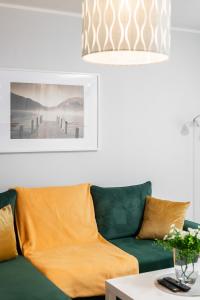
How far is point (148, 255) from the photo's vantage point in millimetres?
3381

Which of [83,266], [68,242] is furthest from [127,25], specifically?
[68,242]

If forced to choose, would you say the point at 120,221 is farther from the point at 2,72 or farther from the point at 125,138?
the point at 2,72

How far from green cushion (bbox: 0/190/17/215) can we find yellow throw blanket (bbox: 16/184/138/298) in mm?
81

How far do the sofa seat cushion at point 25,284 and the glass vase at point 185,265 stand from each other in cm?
71

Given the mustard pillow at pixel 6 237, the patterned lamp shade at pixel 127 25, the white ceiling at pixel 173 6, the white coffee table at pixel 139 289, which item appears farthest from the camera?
the white ceiling at pixel 173 6

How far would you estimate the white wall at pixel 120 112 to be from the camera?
12.5 ft

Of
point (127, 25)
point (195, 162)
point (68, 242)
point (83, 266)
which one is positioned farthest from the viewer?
point (195, 162)

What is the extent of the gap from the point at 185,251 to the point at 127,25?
1.37 meters

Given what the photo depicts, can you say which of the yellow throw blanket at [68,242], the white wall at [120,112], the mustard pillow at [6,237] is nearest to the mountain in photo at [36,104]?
the white wall at [120,112]

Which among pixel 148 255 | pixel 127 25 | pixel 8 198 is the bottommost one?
pixel 148 255

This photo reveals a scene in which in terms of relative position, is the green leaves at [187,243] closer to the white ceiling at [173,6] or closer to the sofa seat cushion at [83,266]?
the sofa seat cushion at [83,266]

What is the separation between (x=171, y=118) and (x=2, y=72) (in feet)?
6.08

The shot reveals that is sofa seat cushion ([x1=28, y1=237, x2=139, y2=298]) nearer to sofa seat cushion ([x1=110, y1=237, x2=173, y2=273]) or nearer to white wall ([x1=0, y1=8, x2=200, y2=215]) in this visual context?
sofa seat cushion ([x1=110, y1=237, x2=173, y2=273])

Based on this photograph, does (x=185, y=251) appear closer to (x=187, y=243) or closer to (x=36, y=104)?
(x=187, y=243)
